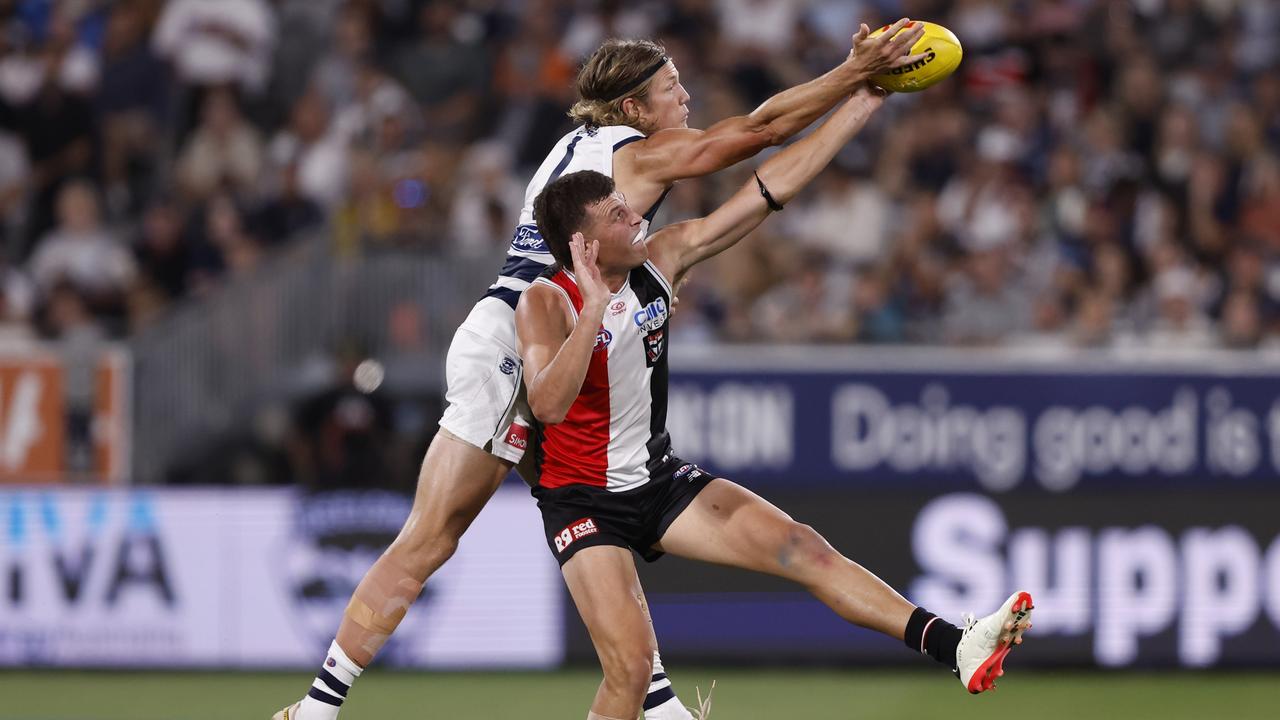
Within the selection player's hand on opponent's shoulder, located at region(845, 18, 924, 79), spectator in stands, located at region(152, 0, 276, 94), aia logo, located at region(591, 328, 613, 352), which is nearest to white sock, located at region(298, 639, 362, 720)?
aia logo, located at region(591, 328, 613, 352)

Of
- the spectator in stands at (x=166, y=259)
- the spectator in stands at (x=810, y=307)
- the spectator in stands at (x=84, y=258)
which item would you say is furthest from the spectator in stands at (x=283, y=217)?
the spectator in stands at (x=810, y=307)

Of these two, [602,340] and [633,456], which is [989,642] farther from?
[602,340]

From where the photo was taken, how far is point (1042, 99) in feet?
50.0

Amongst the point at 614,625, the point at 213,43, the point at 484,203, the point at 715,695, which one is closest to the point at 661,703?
the point at 614,625

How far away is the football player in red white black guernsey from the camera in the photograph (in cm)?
650

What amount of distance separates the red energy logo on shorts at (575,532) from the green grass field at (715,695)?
3.42 metres

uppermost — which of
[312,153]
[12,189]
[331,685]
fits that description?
[312,153]

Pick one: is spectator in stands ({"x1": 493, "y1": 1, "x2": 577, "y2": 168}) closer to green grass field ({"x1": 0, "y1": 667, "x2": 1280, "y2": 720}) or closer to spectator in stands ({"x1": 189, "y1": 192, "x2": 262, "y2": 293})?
spectator in stands ({"x1": 189, "y1": 192, "x2": 262, "y2": 293})

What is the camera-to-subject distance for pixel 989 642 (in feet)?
21.3

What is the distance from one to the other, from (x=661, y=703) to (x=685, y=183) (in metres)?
6.75

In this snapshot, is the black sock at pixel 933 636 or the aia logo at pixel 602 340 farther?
the aia logo at pixel 602 340

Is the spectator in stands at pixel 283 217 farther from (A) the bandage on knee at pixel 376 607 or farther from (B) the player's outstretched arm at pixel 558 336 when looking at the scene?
(B) the player's outstretched arm at pixel 558 336

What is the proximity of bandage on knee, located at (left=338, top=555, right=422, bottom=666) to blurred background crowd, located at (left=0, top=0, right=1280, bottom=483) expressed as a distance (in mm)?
5458

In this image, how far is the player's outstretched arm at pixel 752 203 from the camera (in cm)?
681
